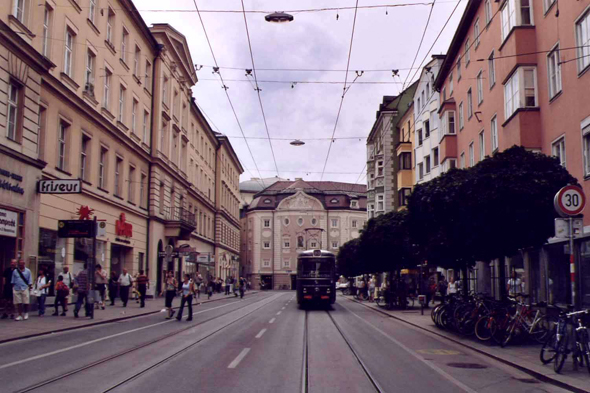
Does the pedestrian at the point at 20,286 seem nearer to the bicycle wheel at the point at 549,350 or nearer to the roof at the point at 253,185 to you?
the bicycle wheel at the point at 549,350

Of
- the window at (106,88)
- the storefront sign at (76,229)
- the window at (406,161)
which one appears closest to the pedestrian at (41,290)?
the storefront sign at (76,229)

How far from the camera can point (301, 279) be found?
33094 millimetres

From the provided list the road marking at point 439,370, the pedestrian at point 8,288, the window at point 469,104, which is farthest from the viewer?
the window at point 469,104

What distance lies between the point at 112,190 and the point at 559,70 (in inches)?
902

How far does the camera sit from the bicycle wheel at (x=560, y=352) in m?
10.5

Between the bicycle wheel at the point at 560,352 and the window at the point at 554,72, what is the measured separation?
41.8 ft

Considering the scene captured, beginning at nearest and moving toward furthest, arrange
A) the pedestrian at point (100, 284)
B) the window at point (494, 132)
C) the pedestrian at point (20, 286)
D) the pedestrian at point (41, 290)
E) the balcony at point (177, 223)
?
1. the pedestrian at point (20, 286)
2. the pedestrian at point (41, 290)
3. the pedestrian at point (100, 284)
4. the window at point (494, 132)
5. the balcony at point (177, 223)

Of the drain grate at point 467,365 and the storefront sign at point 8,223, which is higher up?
the storefront sign at point 8,223

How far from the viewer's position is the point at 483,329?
52.2 ft

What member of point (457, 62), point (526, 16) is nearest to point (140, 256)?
point (457, 62)

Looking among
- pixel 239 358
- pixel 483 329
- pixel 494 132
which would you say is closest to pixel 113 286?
pixel 494 132

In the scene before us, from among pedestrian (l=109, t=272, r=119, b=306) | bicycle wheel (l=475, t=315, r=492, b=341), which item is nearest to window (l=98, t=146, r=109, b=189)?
pedestrian (l=109, t=272, r=119, b=306)

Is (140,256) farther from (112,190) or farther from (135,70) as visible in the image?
(135,70)

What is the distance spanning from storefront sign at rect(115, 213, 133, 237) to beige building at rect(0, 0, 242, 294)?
0.06 meters
